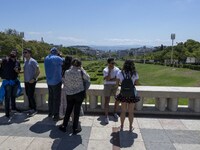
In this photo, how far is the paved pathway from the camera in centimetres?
529

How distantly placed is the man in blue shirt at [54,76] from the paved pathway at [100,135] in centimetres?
42

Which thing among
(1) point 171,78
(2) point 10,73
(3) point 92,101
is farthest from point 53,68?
(1) point 171,78

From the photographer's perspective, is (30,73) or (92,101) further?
(92,101)

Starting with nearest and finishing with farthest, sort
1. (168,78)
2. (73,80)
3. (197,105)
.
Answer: (73,80) → (197,105) → (168,78)

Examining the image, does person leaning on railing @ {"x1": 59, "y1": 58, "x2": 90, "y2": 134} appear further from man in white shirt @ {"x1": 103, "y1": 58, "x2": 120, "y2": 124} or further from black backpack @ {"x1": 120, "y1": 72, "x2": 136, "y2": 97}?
man in white shirt @ {"x1": 103, "y1": 58, "x2": 120, "y2": 124}

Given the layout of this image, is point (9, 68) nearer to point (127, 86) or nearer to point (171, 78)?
point (127, 86)

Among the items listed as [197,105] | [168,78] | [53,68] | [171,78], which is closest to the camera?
[53,68]

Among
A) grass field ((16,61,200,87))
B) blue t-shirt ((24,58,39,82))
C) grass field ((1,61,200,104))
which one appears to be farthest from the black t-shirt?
grass field ((16,61,200,87))

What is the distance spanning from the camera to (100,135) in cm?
587

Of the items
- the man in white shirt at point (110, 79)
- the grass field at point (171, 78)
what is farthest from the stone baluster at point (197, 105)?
the grass field at point (171, 78)

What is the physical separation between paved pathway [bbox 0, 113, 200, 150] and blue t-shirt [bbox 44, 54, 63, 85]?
3.42 feet

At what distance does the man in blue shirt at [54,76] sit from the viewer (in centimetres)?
656

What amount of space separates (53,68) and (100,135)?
6.41ft

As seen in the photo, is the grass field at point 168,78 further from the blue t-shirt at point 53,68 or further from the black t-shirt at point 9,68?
the black t-shirt at point 9,68
